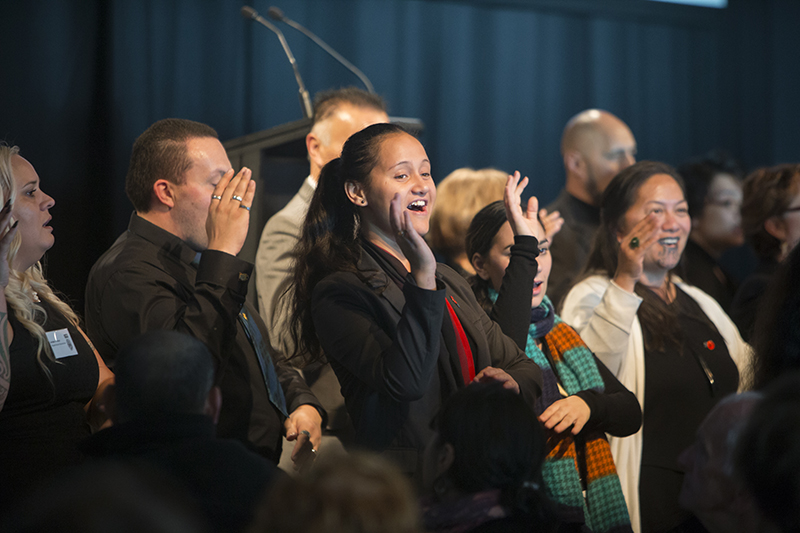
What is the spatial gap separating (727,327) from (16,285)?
2126 mm

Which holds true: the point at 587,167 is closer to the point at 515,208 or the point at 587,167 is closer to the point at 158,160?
the point at 515,208

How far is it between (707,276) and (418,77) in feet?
5.92

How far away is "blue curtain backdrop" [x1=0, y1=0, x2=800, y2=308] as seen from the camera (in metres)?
3.21

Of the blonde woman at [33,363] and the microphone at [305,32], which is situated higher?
the microphone at [305,32]

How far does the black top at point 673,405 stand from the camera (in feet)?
7.38

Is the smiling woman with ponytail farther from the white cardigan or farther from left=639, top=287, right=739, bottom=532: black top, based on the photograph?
left=639, top=287, right=739, bottom=532: black top

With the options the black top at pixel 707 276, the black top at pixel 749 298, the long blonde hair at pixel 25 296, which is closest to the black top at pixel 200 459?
the long blonde hair at pixel 25 296

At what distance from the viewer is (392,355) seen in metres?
1.60

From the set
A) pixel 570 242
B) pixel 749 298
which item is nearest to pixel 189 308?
pixel 570 242

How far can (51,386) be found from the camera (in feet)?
5.52

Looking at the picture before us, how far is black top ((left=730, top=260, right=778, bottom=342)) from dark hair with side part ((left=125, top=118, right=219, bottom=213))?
77.8 inches

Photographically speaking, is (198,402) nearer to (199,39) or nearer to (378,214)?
(378,214)

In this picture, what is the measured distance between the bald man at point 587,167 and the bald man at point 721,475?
1.99 metres

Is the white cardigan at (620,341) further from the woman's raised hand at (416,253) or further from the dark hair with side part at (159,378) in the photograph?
the dark hair with side part at (159,378)
